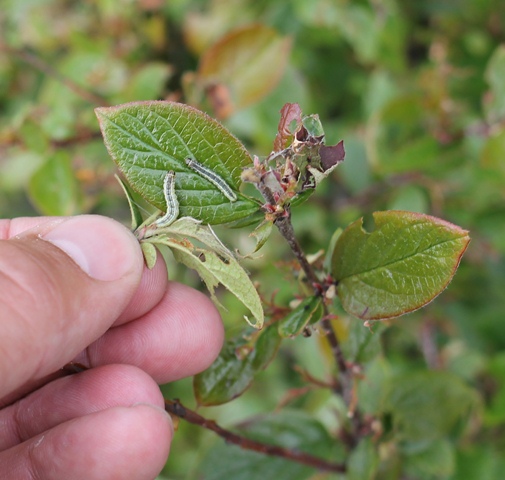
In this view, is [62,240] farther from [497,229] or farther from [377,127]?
[497,229]

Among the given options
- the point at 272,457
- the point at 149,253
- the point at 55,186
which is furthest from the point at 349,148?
the point at 149,253

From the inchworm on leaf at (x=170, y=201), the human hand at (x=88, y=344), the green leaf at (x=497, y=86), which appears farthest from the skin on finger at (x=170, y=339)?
the green leaf at (x=497, y=86)

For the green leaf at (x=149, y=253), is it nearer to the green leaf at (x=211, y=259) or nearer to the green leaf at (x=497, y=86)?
the green leaf at (x=211, y=259)

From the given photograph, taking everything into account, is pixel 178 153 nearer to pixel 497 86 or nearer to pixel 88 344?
pixel 88 344

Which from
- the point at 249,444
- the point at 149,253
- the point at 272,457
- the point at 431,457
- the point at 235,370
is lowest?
the point at 431,457

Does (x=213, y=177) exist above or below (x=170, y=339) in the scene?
above

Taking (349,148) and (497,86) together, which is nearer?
(497,86)

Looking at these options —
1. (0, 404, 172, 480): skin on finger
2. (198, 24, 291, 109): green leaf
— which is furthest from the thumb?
(198, 24, 291, 109): green leaf

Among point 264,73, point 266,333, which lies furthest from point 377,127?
point 266,333
